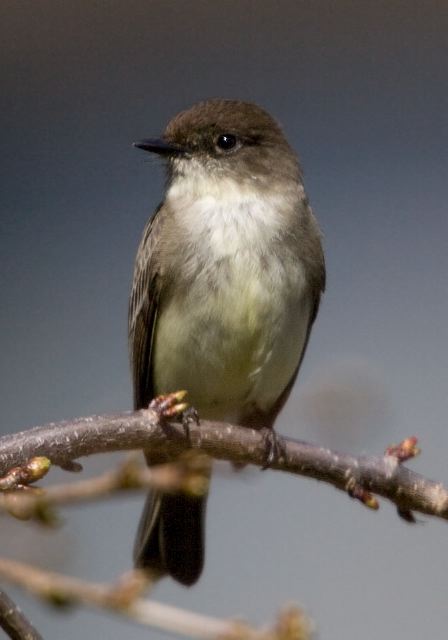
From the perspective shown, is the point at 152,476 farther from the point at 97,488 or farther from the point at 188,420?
the point at 188,420

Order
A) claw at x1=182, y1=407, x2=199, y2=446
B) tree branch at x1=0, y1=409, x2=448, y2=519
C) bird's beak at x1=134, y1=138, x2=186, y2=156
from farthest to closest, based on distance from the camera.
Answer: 1. bird's beak at x1=134, y1=138, x2=186, y2=156
2. claw at x1=182, y1=407, x2=199, y2=446
3. tree branch at x1=0, y1=409, x2=448, y2=519

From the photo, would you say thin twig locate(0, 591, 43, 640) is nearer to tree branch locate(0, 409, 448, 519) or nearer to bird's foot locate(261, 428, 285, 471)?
tree branch locate(0, 409, 448, 519)

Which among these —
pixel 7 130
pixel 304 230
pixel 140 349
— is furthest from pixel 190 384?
pixel 7 130

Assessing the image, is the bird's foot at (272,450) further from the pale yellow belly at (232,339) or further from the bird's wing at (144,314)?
the bird's wing at (144,314)

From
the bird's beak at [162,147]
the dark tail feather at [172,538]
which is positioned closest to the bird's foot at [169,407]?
the dark tail feather at [172,538]

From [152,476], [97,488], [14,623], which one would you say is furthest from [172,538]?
[97,488]

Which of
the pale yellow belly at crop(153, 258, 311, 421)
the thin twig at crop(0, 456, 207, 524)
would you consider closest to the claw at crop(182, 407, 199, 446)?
the pale yellow belly at crop(153, 258, 311, 421)
